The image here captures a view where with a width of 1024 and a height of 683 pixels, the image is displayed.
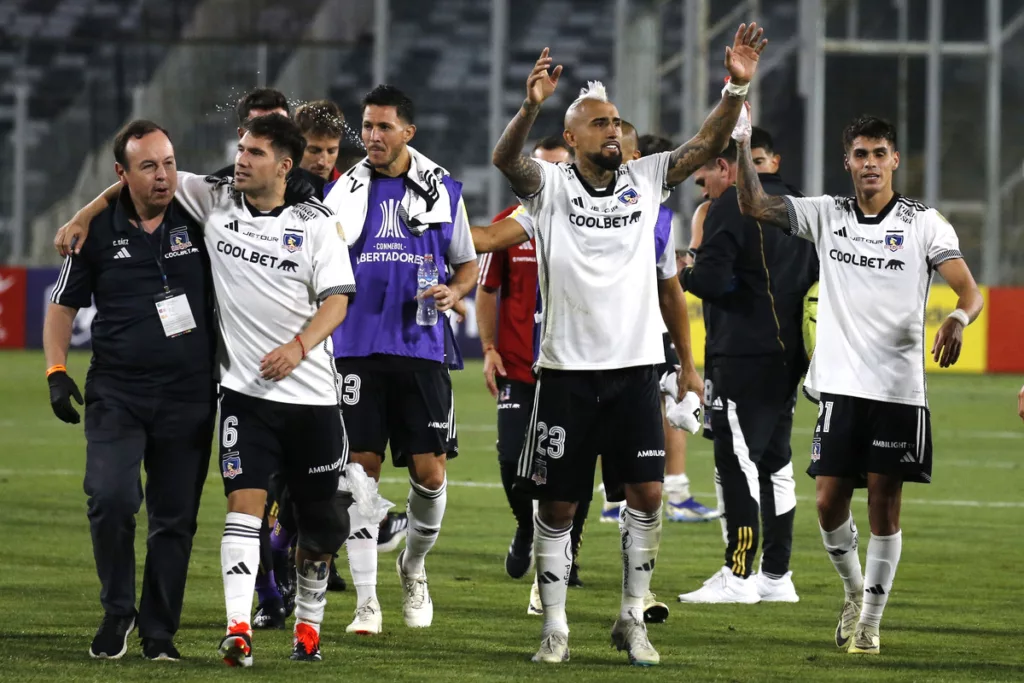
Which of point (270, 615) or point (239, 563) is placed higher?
point (239, 563)

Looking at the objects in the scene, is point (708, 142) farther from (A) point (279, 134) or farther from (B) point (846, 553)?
(B) point (846, 553)

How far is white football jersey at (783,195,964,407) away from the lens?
6.70m

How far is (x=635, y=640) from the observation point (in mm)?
6434

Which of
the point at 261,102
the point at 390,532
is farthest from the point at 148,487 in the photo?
the point at 390,532

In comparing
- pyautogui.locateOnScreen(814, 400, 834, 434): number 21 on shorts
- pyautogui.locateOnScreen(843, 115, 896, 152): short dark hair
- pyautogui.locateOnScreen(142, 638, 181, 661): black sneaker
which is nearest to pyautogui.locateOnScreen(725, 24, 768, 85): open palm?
pyautogui.locateOnScreen(843, 115, 896, 152): short dark hair

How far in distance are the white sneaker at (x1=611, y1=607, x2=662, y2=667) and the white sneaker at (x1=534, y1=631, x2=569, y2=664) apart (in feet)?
0.71

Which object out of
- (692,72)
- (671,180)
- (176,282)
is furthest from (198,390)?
(692,72)

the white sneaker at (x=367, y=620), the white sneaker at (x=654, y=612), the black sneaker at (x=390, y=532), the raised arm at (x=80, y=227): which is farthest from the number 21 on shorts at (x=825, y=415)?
the black sneaker at (x=390, y=532)

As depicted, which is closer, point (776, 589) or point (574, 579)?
point (776, 589)

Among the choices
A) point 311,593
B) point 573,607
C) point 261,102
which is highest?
point 261,102

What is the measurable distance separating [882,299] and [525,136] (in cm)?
163

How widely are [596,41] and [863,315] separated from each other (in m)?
25.7

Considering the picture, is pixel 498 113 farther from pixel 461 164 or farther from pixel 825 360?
pixel 825 360

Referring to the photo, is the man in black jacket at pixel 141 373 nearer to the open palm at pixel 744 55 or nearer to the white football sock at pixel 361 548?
the white football sock at pixel 361 548
